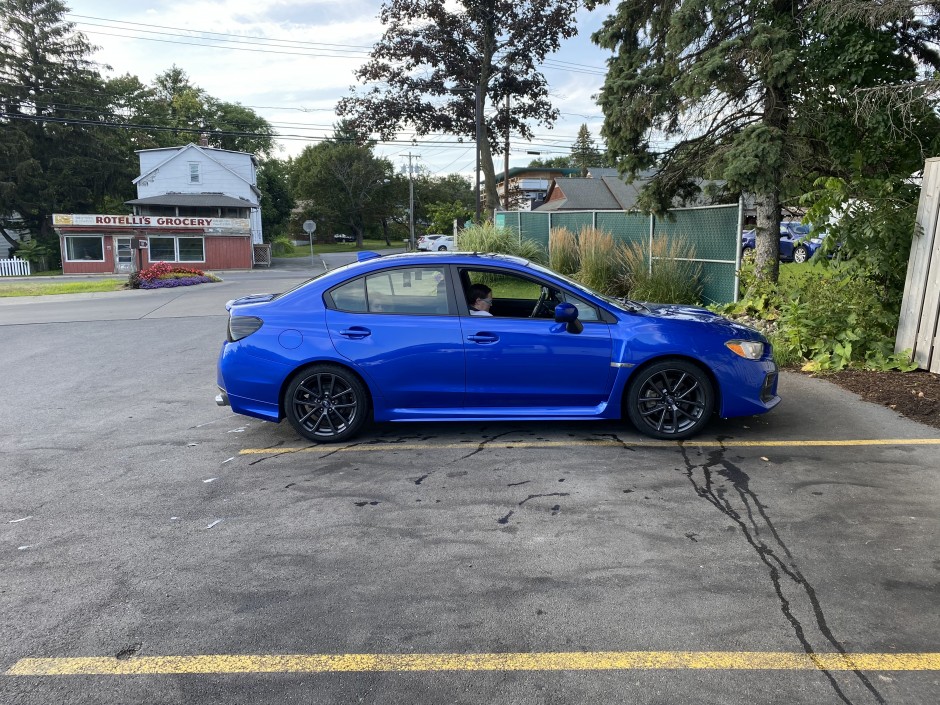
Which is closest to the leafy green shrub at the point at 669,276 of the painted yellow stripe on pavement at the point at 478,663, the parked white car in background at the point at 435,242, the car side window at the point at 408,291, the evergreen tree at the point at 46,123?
the car side window at the point at 408,291

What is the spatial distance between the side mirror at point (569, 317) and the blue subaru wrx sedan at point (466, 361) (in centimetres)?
1

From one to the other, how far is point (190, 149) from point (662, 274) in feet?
153

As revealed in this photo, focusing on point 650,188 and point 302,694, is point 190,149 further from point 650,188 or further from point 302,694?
point 302,694

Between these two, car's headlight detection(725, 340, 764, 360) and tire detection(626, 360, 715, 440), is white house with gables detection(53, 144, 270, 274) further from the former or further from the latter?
car's headlight detection(725, 340, 764, 360)

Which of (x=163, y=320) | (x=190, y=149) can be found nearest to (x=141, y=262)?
(x=190, y=149)

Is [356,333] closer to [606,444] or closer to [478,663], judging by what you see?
[606,444]

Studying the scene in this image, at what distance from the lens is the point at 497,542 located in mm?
3906

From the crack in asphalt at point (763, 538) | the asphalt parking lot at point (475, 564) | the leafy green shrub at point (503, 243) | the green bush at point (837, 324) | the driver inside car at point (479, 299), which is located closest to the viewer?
the asphalt parking lot at point (475, 564)

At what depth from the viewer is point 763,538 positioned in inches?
153

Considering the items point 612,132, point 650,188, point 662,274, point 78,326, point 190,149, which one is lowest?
point 78,326

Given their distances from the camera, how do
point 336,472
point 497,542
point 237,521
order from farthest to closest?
1. point 336,472
2. point 237,521
3. point 497,542

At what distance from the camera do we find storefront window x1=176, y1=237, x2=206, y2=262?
150ft

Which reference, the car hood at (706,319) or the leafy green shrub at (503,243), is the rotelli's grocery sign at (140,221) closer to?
the leafy green shrub at (503,243)

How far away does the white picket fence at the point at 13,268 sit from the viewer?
46.3 meters
